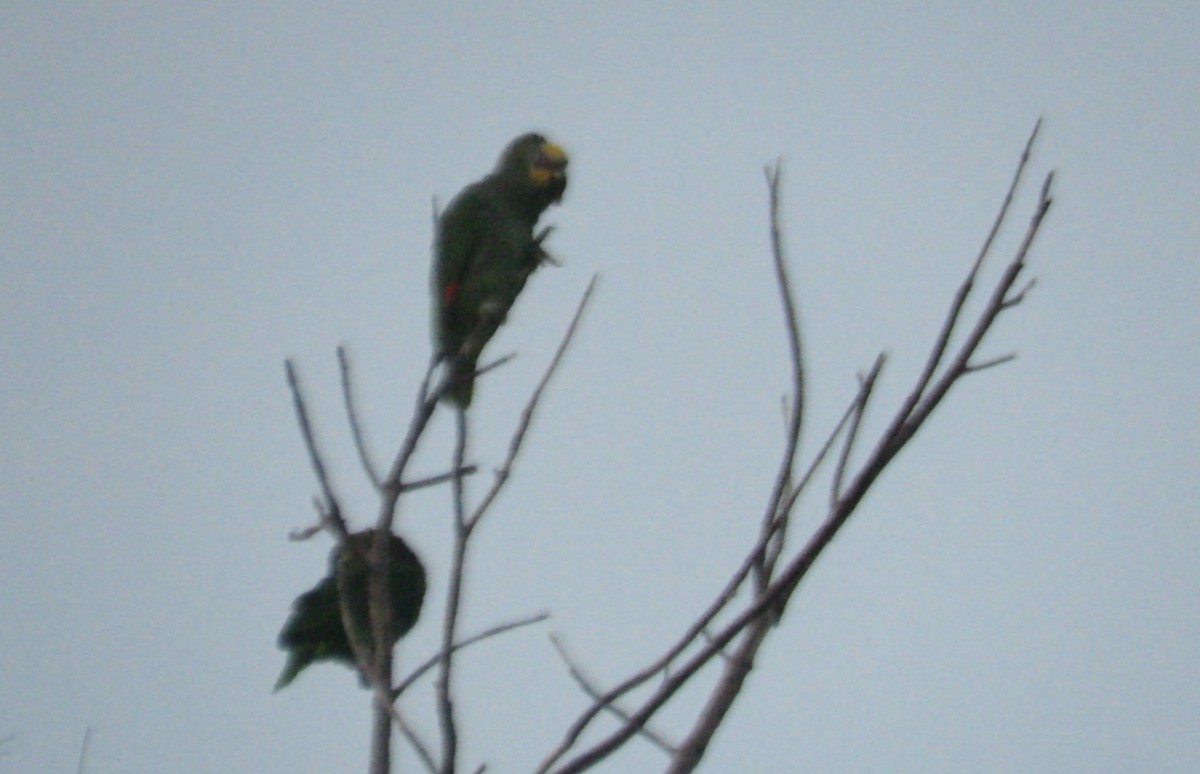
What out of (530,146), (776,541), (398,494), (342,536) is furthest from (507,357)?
(530,146)

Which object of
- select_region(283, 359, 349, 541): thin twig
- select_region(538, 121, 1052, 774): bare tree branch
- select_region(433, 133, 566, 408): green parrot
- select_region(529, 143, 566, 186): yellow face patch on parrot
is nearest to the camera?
select_region(538, 121, 1052, 774): bare tree branch

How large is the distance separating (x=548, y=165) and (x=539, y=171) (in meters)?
0.04

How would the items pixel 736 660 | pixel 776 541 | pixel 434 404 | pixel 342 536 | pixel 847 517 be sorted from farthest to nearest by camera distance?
pixel 434 404 → pixel 342 536 → pixel 776 541 → pixel 736 660 → pixel 847 517

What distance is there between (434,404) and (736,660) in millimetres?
736

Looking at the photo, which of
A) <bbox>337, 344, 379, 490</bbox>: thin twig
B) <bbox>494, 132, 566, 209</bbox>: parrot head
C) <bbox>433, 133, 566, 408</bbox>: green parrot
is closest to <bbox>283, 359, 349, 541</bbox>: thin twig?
<bbox>337, 344, 379, 490</bbox>: thin twig

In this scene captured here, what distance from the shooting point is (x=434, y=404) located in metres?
1.56

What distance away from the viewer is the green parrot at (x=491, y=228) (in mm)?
3051

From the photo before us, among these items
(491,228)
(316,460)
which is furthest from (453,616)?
(491,228)

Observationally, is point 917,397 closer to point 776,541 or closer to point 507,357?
point 776,541

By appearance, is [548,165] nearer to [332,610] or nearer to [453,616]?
[332,610]

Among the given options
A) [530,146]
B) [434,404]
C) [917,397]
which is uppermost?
[530,146]

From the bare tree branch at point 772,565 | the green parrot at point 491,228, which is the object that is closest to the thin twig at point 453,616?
the bare tree branch at point 772,565

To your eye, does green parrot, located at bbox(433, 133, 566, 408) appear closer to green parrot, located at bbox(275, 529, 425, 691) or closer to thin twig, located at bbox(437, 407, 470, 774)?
green parrot, located at bbox(275, 529, 425, 691)

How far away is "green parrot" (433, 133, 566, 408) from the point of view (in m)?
3.05
